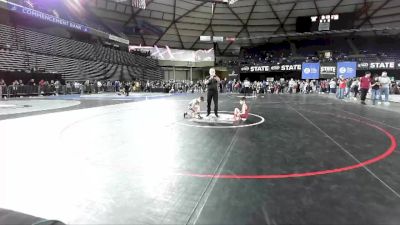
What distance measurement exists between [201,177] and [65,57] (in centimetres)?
2736

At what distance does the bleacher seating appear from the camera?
22.4m

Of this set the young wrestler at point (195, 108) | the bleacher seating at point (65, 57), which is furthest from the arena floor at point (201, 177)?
the bleacher seating at point (65, 57)

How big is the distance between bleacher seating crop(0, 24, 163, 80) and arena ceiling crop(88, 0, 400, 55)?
4756mm

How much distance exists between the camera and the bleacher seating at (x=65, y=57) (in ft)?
73.5

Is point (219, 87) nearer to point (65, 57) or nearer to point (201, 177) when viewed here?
point (65, 57)

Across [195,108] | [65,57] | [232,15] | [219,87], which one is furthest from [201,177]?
[232,15]

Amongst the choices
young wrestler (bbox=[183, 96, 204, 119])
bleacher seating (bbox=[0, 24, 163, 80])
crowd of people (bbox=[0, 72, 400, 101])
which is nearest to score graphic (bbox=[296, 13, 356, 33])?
crowd of people (bbox=[0, 72, 400, 101])

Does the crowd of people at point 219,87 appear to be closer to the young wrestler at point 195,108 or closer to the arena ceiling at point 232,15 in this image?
the arena ceiling at point 232,15

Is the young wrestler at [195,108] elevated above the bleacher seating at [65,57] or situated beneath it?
situated beneath

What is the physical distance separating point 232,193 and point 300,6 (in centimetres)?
3666

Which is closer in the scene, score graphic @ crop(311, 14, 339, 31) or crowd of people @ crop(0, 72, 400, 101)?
crowd of people @ crop(0, 72, 400, 101)

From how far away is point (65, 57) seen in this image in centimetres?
2730

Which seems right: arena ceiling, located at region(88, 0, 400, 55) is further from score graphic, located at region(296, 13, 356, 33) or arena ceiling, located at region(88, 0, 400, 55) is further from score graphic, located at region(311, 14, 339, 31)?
score graphic, located at region(311, 14, 339, 31)

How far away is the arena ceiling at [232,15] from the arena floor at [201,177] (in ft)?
103
